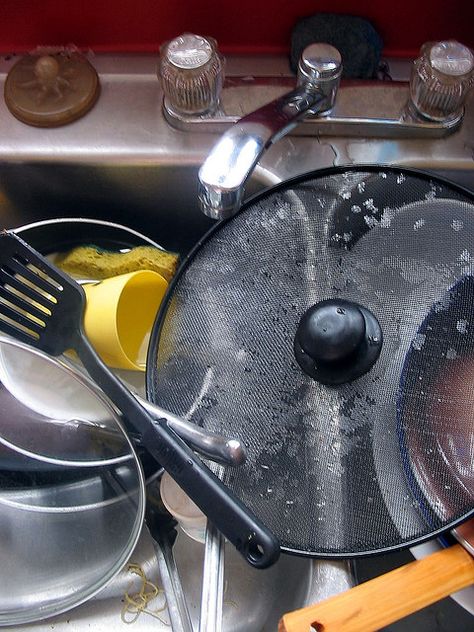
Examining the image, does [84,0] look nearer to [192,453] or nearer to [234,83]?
[234,83]

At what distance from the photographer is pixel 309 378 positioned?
1.75 feet

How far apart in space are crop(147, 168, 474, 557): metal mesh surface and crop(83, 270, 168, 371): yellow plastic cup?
0.06 meters

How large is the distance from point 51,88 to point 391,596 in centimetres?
53

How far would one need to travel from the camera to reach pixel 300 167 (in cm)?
64

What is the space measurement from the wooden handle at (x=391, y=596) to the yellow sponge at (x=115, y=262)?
1.09 feet

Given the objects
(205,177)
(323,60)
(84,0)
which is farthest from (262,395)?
(84,0)

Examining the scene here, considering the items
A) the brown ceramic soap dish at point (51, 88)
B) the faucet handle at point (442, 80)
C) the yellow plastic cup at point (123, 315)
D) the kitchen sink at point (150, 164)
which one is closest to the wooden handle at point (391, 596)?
the kitchen sink at point (150, 164)

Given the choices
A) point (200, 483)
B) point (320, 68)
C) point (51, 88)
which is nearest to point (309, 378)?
point (200, 483)

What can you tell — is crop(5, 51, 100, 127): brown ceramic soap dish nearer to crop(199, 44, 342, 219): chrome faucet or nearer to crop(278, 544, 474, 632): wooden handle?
crop(199, 44, 342, 219): chrome faucet

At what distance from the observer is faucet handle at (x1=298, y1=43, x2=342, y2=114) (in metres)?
0.58

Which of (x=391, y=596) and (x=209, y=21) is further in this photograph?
(x=209, y=21)

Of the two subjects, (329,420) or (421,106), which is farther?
(421,106)

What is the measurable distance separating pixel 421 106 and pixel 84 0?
33 cm

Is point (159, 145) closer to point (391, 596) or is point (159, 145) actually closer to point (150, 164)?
point (150, 164)
